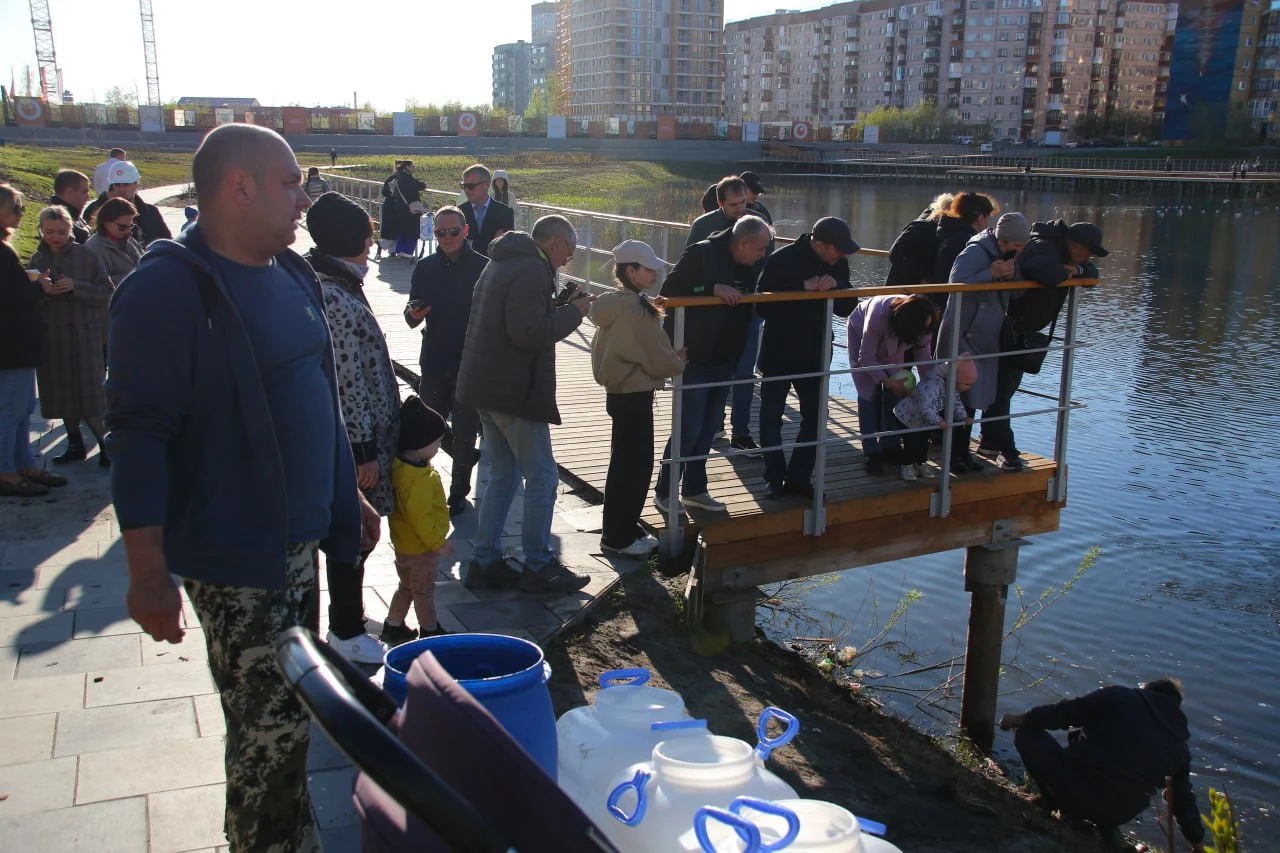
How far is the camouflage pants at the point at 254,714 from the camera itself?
8.39 ft

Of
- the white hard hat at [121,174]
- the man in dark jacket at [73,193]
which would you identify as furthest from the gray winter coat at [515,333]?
the white hard hat at [121,174]

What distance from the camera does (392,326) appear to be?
1181cm

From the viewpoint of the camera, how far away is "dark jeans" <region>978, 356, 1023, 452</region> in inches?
270

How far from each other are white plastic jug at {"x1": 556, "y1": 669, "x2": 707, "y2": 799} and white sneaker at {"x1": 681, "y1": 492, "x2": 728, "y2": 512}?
2.52 m

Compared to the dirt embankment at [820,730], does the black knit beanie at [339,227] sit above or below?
above

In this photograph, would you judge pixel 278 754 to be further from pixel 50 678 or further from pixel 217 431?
pixel 50 678

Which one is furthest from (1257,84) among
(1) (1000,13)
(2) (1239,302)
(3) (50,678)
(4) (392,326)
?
(3) (50,678)

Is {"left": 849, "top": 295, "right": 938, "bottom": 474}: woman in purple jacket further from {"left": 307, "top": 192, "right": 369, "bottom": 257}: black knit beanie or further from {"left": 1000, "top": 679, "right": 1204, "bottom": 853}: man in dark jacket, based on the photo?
{"left": 307, "top": 192, "right": 369, "bottom": 257}: black knit beanie

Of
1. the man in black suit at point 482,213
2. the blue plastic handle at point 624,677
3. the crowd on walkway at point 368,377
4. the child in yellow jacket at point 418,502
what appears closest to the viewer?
the crowd on walkway at point 368,377

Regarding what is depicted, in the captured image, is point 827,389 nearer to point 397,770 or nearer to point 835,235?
point 835,235

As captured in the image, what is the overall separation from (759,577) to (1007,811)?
1.66 metres

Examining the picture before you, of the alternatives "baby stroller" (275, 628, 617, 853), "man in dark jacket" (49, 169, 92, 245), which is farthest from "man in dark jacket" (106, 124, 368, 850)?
"man in dark jacket" (49, 169, 92, 245)

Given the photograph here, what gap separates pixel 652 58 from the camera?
143000 mm

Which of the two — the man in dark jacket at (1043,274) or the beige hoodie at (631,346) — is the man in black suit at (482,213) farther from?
the man in dark jacket at (1043,274)
